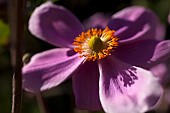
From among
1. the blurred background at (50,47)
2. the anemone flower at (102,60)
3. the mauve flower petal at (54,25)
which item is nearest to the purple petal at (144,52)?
the anemone flower at (102,60)

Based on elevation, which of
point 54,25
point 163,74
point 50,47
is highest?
point 54,25

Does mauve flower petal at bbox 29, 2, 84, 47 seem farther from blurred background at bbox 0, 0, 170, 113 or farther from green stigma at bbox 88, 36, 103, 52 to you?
Result: blurred background at bbox 0, 0, 170, 113

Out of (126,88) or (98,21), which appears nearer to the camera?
(126,88)

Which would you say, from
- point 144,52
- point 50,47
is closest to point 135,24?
point 144,52

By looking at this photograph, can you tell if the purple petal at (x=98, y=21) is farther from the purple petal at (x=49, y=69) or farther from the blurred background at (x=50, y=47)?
the purple petal at (x=49, y=69)

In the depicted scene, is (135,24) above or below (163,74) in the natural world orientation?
above

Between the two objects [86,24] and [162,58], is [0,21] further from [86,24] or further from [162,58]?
[162,58]

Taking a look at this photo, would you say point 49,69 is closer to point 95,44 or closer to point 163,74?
point 95,44
